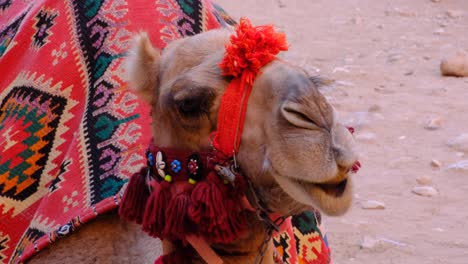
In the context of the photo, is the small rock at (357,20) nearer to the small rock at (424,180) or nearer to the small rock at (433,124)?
the small rock at (433,124)

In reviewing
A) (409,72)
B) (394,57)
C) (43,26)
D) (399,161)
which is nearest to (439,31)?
(394,57)

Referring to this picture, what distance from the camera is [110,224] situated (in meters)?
3.31

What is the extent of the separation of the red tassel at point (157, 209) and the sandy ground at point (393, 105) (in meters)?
0.60

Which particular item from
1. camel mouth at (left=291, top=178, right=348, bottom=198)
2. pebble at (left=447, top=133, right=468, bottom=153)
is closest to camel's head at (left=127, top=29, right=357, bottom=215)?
camel mouth at (left=291, top=178, right=348, bottom=198)

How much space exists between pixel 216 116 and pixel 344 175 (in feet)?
1.57

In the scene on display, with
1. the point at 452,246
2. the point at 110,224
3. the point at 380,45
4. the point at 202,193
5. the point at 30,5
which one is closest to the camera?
the point at 202,193

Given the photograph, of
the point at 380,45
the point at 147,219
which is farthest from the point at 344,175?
the point at 380,45

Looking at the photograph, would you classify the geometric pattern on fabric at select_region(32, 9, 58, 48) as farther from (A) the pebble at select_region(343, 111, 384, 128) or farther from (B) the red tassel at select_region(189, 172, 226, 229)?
(A) the pebble at select_region(343, 111, 384, 128)

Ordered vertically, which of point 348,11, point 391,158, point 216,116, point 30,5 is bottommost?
point 348,11

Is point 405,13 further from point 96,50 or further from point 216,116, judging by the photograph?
point 216,116

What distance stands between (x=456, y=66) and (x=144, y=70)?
553 cm

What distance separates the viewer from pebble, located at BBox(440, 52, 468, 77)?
7.84m

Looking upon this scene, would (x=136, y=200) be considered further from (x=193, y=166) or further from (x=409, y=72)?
(x=409, y=72)

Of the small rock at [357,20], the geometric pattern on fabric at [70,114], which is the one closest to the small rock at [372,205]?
the geometric pattern on fabric at [70,114]
